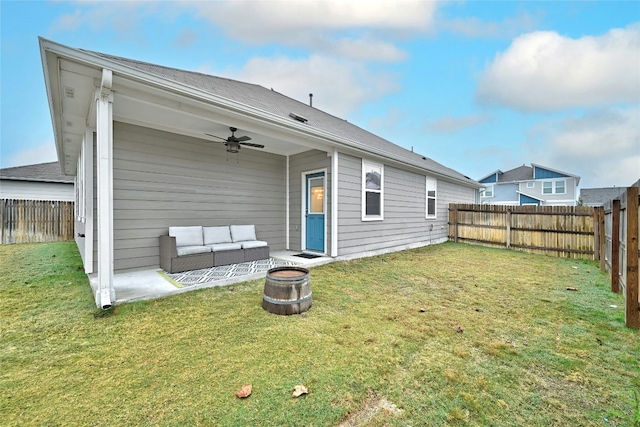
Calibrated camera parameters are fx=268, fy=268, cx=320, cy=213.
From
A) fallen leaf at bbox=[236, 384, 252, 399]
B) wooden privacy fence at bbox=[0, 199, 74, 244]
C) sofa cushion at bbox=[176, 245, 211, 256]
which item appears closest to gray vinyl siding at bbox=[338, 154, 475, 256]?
sofa cushion at bbox=[176, 245, 211, 256]

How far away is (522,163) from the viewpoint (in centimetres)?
2814

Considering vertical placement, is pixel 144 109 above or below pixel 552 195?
above

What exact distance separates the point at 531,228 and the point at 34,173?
21.5m

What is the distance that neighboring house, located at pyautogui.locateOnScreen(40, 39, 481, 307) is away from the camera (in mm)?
3424

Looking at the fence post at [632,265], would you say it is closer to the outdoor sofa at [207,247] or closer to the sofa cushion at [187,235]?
the outdoor sofa at [207,247]

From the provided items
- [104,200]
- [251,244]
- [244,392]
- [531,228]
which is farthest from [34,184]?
[531,228]

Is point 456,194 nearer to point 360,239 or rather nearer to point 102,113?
point 360,239

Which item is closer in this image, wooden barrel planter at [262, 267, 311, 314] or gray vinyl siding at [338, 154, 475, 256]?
wooden barrel planter at [262, 267, 311, 314]

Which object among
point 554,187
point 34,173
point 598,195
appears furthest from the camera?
point 598,195

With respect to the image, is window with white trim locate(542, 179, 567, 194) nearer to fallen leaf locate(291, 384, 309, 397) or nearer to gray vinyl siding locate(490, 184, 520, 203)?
gray vinyl siding locate(490, 184, 520, 203)

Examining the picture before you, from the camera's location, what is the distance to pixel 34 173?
1309cm

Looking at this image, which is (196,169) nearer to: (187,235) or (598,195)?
(187,235)

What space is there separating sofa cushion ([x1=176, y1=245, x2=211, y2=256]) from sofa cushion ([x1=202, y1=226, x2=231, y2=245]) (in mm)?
331

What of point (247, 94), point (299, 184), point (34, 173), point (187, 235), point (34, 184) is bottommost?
point (187, 235)
